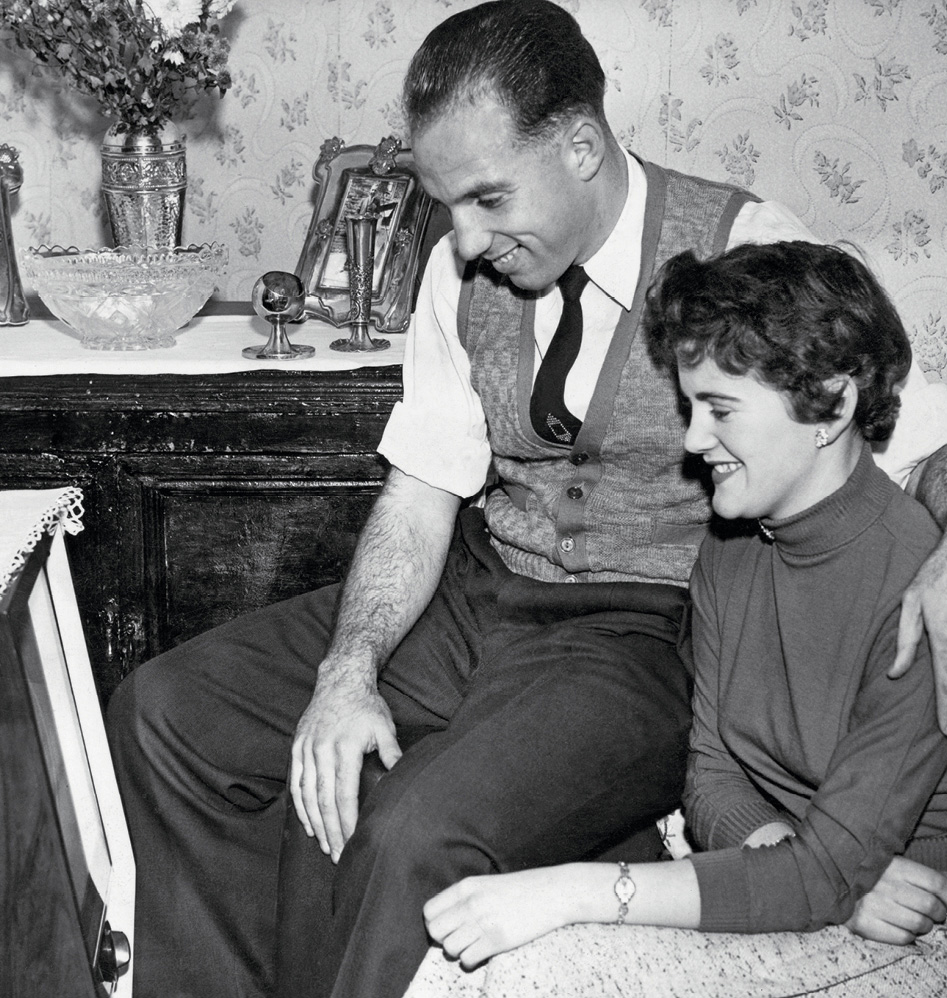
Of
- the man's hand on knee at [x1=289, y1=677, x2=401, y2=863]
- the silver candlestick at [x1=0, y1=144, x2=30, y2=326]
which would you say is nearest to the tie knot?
the man's hand on knee at [x1=289, y1=677, x2=401, y2=863]

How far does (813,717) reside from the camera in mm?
1349

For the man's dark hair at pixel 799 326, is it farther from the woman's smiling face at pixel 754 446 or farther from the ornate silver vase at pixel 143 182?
the ornate silver vase at pixel 143 182

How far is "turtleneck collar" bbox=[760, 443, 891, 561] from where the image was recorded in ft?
4.41

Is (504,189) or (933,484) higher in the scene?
(504,189)

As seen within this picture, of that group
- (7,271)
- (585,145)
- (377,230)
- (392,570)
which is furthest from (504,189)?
(7,271)

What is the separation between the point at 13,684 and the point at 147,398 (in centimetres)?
78

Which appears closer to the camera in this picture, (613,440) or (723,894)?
(723,894)

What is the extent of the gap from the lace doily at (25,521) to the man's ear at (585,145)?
722mm

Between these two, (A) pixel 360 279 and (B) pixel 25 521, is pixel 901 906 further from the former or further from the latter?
(A) pixel 360 279

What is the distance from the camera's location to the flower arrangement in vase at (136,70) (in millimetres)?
2061

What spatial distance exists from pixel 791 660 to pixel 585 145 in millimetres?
672

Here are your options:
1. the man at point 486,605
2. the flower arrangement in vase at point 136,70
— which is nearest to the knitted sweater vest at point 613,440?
the man at point 486,605

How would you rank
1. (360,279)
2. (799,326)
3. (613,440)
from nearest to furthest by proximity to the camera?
(799,326)
(613,440)
(360,279)

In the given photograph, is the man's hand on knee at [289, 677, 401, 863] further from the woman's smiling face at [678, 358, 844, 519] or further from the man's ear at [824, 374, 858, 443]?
the man's ear at [824, 374, 858, 443]
